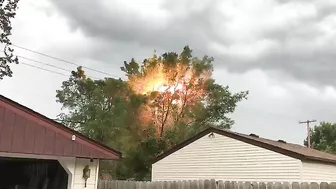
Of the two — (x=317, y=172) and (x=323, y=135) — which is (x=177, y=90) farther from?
(x=323, y=135)

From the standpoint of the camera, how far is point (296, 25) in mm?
13680

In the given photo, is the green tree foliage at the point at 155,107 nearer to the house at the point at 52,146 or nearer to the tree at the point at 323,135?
the house at the point at 52,146

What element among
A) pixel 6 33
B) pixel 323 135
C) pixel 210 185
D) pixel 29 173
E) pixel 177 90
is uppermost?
pixel 6 33

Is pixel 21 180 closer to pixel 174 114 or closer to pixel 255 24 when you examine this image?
pixel 255 24

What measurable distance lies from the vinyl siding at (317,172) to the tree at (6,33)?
14.0m

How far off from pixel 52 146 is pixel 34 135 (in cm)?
39

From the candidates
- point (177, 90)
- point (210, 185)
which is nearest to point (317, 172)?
point (210, 185)

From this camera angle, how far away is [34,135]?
25.3 ft

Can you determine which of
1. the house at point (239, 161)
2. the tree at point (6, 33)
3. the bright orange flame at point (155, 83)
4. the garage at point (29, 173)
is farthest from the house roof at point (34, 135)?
the bright orange flame at point (155, 83)

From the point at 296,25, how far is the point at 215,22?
267cm

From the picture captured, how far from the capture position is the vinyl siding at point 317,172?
44.0 feet

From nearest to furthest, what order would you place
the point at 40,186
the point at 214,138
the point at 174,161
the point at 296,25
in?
the point at 40,186
the point at 296,25
the point at 214,138
the point at 174,161

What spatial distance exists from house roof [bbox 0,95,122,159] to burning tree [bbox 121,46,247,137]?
1434 cm

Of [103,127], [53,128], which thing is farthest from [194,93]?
[53,128]
